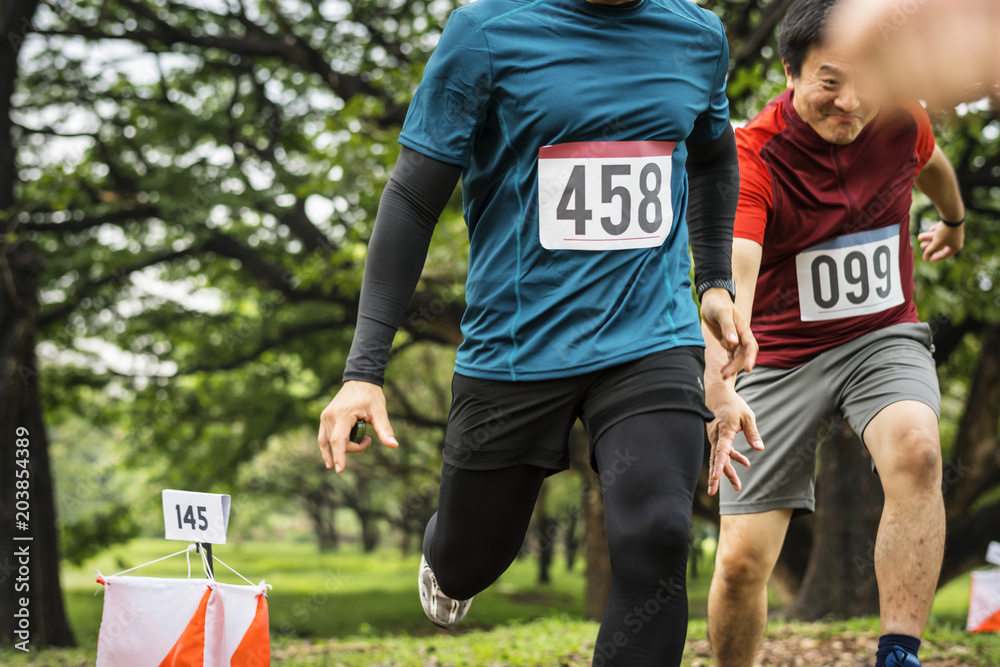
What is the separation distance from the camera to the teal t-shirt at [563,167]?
7.75 feet

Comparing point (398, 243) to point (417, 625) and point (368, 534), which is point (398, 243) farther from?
point (368, 534)

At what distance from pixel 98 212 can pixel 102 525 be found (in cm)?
414

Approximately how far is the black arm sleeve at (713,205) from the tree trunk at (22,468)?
→ 7704 mm

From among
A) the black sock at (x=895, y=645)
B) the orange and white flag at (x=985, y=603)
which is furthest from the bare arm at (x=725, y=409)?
the orange and white flag at (x=985, y=603)

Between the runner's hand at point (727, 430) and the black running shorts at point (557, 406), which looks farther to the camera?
the runner's hand at point (727, 430)

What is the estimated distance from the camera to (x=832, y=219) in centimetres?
322

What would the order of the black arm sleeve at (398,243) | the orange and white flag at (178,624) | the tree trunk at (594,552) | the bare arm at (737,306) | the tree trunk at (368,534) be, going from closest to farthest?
the black arm sleeve at (398,243) → the bare arm at (737,306) → the orange and white flag at (178,624) → the tree trunk at (594,552) → the tree trunk at (368,534)

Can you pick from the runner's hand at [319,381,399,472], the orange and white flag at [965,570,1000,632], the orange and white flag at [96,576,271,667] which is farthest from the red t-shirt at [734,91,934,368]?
the orange and white flag at [965,570,1000,632]

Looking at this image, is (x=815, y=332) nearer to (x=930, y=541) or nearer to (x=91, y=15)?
(x=930, y=541)

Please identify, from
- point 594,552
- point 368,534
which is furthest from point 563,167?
point 368,534

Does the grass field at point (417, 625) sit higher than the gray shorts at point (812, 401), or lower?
lower

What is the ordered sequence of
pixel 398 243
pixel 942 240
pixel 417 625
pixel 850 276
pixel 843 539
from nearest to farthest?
pixel 398 243 → pixel 850 276 → pixel 942 240 → pixel 843 539 → pixel 417 625

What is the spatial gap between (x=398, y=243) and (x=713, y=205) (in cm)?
105

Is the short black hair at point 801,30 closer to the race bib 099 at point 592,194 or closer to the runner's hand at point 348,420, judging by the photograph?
the race bib 099 at point 592,194
